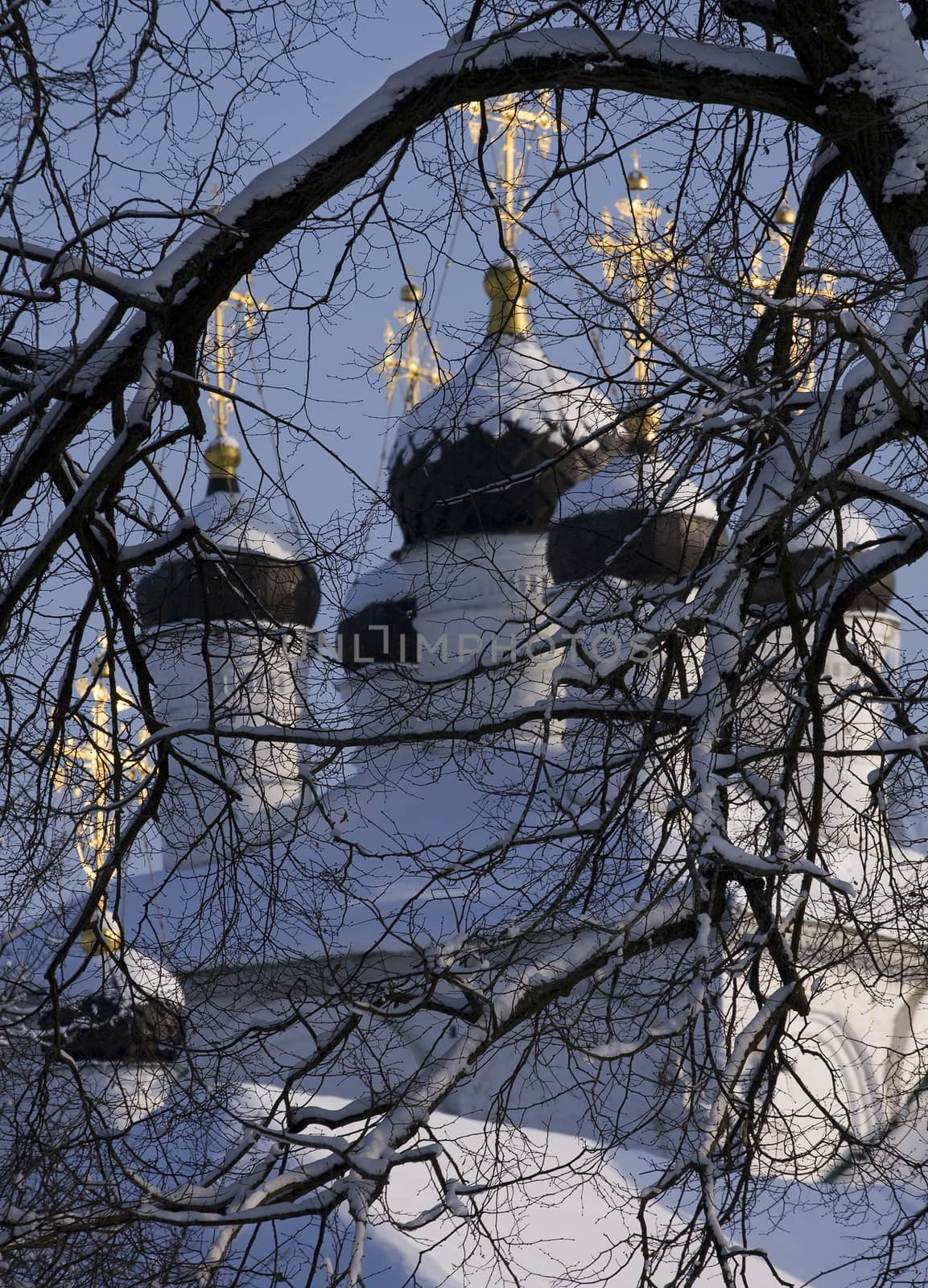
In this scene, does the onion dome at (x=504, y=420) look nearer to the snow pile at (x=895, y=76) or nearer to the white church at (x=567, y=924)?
the white church at (x=567, y=924)

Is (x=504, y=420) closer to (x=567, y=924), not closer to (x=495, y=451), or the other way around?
(x=495, y=451)

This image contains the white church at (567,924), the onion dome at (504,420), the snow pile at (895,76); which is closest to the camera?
the white church at (567,924)

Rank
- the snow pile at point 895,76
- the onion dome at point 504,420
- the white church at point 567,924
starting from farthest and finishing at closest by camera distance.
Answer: the onion dome at point 504,420
the snow pile at point 895,76
the white church at point 567,924

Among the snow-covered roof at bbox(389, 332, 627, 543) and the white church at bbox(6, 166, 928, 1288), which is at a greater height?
the snow-covered roof at bbox(389, 332, 627, 543)

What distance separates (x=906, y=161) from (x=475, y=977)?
301cm

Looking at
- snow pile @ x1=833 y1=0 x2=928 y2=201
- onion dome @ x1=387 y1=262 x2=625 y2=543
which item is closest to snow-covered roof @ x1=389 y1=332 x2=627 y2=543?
onion dome @ x1=387 y1=262 x2=625 y2=543

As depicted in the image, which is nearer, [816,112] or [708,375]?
[708,375]

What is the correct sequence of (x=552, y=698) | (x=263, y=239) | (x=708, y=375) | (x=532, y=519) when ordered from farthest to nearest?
(x=532, y=519) < (x=263, y=239) < (x=552, y=698) < (x=708, y=375)

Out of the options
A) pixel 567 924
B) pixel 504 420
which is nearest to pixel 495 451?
pixel 504 420

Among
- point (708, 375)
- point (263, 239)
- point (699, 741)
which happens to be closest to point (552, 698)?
point (699, 741)

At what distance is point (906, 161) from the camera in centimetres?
510

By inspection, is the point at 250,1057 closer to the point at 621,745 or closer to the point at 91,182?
the point at 621,745

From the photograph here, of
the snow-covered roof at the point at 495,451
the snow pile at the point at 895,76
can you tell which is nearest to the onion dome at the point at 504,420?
the snow-covered roof at the point at 495,451

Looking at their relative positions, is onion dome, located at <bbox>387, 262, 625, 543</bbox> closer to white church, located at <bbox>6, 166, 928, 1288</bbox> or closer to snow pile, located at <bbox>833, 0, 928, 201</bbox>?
white church, located at <bbox>6, 166, 928, 1288</bbox>
